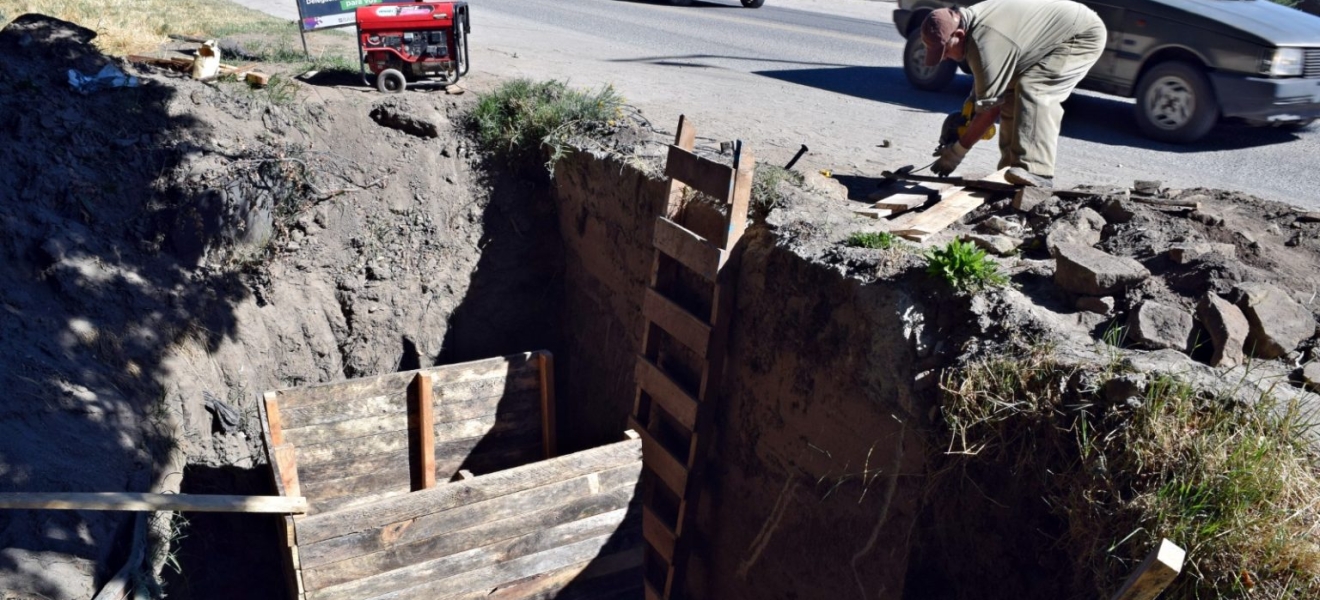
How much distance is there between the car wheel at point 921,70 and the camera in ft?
33.2

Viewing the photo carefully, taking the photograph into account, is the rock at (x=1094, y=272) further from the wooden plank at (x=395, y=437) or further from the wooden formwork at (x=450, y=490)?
the wooden plank at (x=395, y=437)

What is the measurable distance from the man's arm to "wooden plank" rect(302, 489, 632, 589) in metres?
3.32

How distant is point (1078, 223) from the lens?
5105 millimetres

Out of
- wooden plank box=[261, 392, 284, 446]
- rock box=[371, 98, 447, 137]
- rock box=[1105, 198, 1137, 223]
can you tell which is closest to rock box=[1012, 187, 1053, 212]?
rock box=[1105, 198, 1137, 223]

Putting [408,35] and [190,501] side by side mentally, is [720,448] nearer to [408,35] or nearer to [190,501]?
[190,501]

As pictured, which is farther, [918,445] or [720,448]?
[720,448]

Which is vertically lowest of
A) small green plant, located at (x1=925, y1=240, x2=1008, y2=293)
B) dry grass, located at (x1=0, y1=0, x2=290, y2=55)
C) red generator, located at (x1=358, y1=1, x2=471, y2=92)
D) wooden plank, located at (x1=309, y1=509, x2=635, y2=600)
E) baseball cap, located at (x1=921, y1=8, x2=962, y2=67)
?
wooden plank, located at (x1=309, y1=509, x2=635, y2=600)

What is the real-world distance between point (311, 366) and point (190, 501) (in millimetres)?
2401

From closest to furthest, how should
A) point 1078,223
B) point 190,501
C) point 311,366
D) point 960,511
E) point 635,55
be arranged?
point 960,511
point 190,501
point 1078,223
point 311,366
point 635,55

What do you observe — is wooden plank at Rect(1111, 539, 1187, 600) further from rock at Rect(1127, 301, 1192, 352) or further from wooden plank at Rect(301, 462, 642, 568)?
wooden plank at Rect(301, 462, 642, 568)

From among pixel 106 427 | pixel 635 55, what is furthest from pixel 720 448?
pixel 635 55

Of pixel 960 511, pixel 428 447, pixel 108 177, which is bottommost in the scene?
pixel 428 447

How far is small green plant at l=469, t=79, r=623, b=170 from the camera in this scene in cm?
690

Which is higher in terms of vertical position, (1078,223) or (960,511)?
(1078,223)
